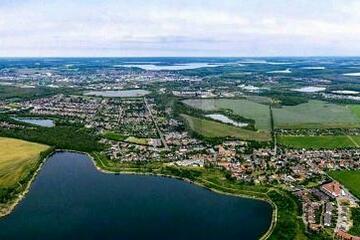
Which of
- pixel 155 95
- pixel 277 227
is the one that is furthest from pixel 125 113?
pixel 277 227

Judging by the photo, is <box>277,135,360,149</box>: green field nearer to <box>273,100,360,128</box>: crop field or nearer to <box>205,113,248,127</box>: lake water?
<box>273,100,360,128</box>: crop field

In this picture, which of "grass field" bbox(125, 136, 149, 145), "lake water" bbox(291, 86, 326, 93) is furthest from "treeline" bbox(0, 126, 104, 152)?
"lake water" bbox(291, 86, 326, 93)

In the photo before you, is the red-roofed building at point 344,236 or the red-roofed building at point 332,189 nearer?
the red-roofed building at point 344,236

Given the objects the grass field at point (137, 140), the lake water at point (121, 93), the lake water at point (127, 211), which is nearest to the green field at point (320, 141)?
the grass field at point (137, 140)

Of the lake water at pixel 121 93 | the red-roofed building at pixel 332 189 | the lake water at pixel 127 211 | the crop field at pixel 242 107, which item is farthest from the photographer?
the lake water at pixel 121 93

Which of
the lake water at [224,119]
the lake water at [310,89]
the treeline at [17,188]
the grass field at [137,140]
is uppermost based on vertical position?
the treeline at [17,188]

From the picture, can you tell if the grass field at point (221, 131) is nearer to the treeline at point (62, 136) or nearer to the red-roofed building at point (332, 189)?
the treeline at point (62, 136)

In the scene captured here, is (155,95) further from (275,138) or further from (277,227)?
(277,227)
